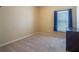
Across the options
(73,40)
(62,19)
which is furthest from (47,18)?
(73,40)

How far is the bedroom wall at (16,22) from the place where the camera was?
3.12 m


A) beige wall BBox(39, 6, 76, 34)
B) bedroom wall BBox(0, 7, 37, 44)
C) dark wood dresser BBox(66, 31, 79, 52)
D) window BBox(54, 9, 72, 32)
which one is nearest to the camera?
dark wood dresser BBox(66, 31, 79, 52)

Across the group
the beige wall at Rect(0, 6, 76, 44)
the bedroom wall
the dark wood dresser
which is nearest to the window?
the beige wall at Rect(0, 6, 76, 44)

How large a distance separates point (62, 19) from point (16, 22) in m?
1.57

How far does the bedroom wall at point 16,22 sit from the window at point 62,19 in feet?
2.83

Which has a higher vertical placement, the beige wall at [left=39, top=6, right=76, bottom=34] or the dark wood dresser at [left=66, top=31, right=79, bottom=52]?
the beige wall at [left=39, top=6, right=76, bottom=34]

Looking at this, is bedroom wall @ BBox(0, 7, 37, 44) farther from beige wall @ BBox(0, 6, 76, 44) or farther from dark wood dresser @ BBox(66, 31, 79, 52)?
dark wood dresser @ BBox(66, 31, 79, 52)

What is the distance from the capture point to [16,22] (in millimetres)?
3629

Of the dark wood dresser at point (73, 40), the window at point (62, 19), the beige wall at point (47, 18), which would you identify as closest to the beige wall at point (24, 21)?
the beige wall at point (47, 18)

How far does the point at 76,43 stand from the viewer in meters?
2.51

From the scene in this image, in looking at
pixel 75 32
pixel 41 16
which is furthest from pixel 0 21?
pixel 75 32

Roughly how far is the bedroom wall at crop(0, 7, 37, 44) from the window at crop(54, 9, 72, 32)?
2.83 feet

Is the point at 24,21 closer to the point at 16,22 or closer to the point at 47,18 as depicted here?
the point at 16,22

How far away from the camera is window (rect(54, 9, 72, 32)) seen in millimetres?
3602
